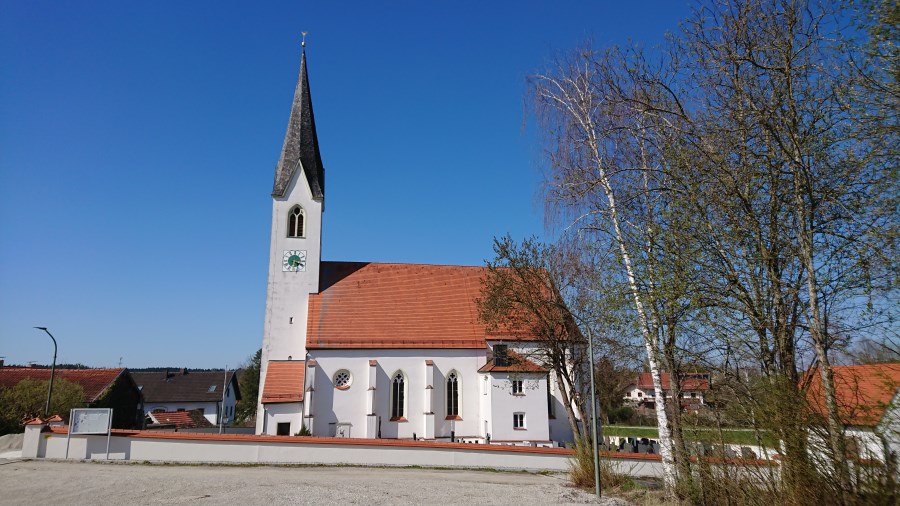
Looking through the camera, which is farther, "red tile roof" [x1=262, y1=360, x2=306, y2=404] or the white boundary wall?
"red tile roof" [x1=262, y1=360, x2=306, y2=404]

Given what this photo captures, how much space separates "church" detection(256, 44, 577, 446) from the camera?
92.7 ft

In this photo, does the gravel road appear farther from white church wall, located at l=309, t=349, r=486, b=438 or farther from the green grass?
white church wall, located at l=309, t=349, r=486, b=438

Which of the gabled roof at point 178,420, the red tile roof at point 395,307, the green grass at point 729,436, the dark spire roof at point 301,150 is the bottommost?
the gabled roof at point 178,420

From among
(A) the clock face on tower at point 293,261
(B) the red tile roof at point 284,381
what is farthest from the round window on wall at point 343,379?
(A) the clock face on tower at point 293,261

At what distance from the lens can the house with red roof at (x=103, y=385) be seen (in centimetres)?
2834

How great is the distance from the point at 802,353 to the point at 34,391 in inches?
1129

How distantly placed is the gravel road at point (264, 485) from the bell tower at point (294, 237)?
505 inches

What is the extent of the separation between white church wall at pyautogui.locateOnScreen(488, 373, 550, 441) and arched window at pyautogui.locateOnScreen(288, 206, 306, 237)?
1400 centimetres

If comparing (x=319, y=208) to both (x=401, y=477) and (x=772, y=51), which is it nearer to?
(x=401, y=477)

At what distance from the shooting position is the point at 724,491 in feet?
29.7

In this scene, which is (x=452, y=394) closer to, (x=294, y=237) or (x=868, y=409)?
(x=294, y=237)

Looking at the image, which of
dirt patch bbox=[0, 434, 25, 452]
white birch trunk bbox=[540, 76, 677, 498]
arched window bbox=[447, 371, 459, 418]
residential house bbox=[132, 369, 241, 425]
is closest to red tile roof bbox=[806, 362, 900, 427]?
white birch trunk bbox=[540, 76, 677, 498]

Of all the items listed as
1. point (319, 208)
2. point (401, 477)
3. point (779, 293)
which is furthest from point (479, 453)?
point (319, 208)

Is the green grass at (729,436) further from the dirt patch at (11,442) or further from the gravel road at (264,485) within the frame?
the dirt patch at (11,442)
